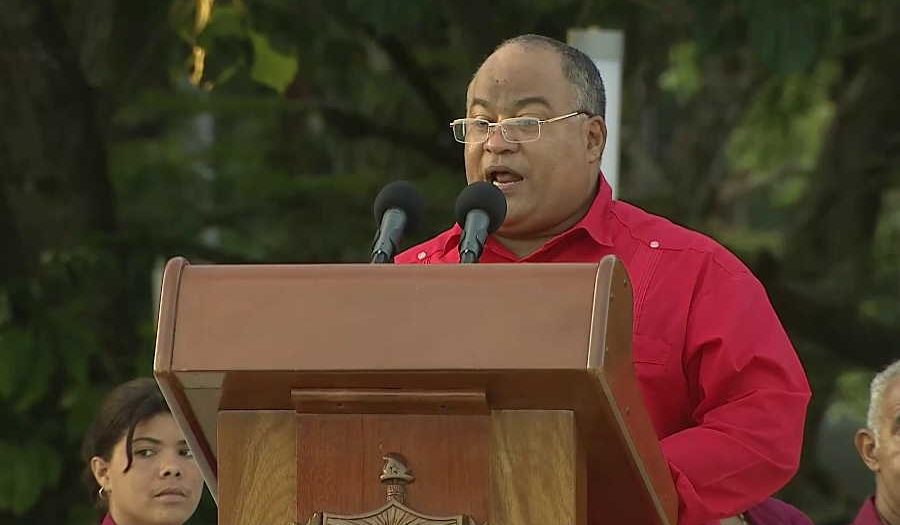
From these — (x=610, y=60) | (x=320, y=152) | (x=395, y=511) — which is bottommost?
(x=395, y=511)

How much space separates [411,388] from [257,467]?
28 cm

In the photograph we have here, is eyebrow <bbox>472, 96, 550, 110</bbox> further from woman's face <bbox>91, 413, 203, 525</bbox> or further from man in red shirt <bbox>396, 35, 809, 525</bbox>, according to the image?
woman's face <bbox>91, 413, 203, 525</bbox>

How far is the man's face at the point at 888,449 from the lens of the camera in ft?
14.6

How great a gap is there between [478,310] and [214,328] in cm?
37

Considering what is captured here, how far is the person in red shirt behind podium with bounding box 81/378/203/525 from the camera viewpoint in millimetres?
4469

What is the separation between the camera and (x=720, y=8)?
21.0 feet

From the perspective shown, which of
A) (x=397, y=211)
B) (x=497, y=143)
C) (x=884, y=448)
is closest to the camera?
(x=397, y=211)

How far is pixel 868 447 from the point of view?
4.59 metres

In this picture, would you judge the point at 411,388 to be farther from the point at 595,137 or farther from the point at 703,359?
the point at 595,137

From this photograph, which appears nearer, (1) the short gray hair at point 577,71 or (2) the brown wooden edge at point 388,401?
(2) the brown wooden edge at point 388,401

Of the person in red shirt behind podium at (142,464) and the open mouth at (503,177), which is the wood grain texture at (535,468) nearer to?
the open mouth at (503,177)

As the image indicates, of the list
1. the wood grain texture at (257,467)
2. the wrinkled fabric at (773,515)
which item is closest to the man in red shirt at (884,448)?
the wrinkled fabric at (773,515)

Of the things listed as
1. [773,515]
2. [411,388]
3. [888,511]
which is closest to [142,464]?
[773,515]

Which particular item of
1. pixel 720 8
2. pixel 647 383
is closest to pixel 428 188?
pixel 720 8
